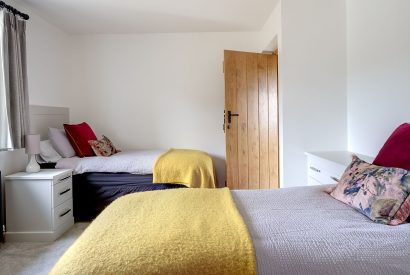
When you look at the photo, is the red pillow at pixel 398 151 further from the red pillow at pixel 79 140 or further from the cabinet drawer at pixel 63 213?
the red pillow at pixel 79 140

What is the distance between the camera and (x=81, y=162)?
2750 millimetres

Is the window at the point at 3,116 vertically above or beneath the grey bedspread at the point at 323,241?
above

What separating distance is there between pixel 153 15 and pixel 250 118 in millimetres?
1730

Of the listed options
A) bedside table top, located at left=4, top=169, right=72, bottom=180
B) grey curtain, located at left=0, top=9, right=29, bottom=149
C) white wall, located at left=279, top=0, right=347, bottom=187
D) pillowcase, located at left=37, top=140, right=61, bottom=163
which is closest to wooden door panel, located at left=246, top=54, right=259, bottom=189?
white wall, located at left=279, top=0, right=347, bottom=187

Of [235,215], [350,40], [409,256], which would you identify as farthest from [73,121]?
[409,256]

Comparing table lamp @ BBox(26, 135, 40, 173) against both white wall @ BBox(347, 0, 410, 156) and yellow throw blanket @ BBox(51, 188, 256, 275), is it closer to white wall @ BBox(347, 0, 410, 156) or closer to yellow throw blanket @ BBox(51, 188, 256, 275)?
yellow throw blanket @ BBox(51, 188, 256, 275)

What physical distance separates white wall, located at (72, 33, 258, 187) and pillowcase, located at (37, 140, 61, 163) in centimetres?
95

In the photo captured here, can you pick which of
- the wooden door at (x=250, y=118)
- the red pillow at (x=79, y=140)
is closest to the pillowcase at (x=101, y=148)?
the red pillow at (x=79, y=140)

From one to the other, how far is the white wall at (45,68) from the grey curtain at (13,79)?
0.25 m

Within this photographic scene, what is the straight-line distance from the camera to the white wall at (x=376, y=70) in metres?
1.75

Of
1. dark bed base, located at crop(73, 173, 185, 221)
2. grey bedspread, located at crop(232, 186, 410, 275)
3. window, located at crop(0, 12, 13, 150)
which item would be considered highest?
window, located at crop(0, 12, 13, 150)

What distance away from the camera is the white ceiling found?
8.94 feet

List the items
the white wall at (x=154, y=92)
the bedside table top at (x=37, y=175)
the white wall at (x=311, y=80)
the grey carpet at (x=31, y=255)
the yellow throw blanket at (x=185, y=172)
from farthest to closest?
1. the white wall at (x=154, y=92)
2. the yellow throw blanket at (x=185, y=172)
3. the white wall at (x=311, y=80)
4. the bedside table top at (x=37, y=175)
5. the grey carpet at (x=31, y=255)

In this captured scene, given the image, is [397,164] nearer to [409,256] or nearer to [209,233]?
[409,256]
